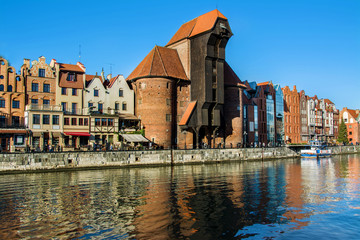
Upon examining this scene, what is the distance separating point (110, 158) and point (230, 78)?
33.3 meters

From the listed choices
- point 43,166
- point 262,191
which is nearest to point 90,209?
point 262,191

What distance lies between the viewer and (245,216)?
19812mm

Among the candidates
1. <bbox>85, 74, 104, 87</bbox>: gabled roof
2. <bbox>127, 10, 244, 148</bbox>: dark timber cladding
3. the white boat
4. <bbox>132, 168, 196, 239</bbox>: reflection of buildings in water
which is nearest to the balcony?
<bbox>85, 74, 104, 87</bbox>: gabled roof

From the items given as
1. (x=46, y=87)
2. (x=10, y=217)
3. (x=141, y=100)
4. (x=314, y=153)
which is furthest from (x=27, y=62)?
(x=314, y=153)

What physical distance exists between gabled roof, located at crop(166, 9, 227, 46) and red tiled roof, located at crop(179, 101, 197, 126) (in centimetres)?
1275

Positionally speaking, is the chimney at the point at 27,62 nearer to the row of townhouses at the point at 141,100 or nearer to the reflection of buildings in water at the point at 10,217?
the row of townhouses at the point at 141,100

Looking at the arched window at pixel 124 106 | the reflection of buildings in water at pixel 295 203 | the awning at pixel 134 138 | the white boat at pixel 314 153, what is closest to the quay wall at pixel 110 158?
the awning at pixel 134 138

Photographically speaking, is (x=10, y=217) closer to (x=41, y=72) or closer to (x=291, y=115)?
(x=41, y=72)

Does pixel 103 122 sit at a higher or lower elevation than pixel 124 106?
lower

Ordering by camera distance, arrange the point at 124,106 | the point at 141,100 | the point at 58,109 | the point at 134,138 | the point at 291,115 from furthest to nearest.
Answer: the point at 291,115
the point at 124,106
the point at 141,100
the point at 134,138
the point at 58,109

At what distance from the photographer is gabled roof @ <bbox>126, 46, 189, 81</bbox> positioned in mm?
60688

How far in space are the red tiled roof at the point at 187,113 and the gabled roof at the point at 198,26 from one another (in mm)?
12746

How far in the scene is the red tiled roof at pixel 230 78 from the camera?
70.1m

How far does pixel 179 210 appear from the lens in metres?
21.0
